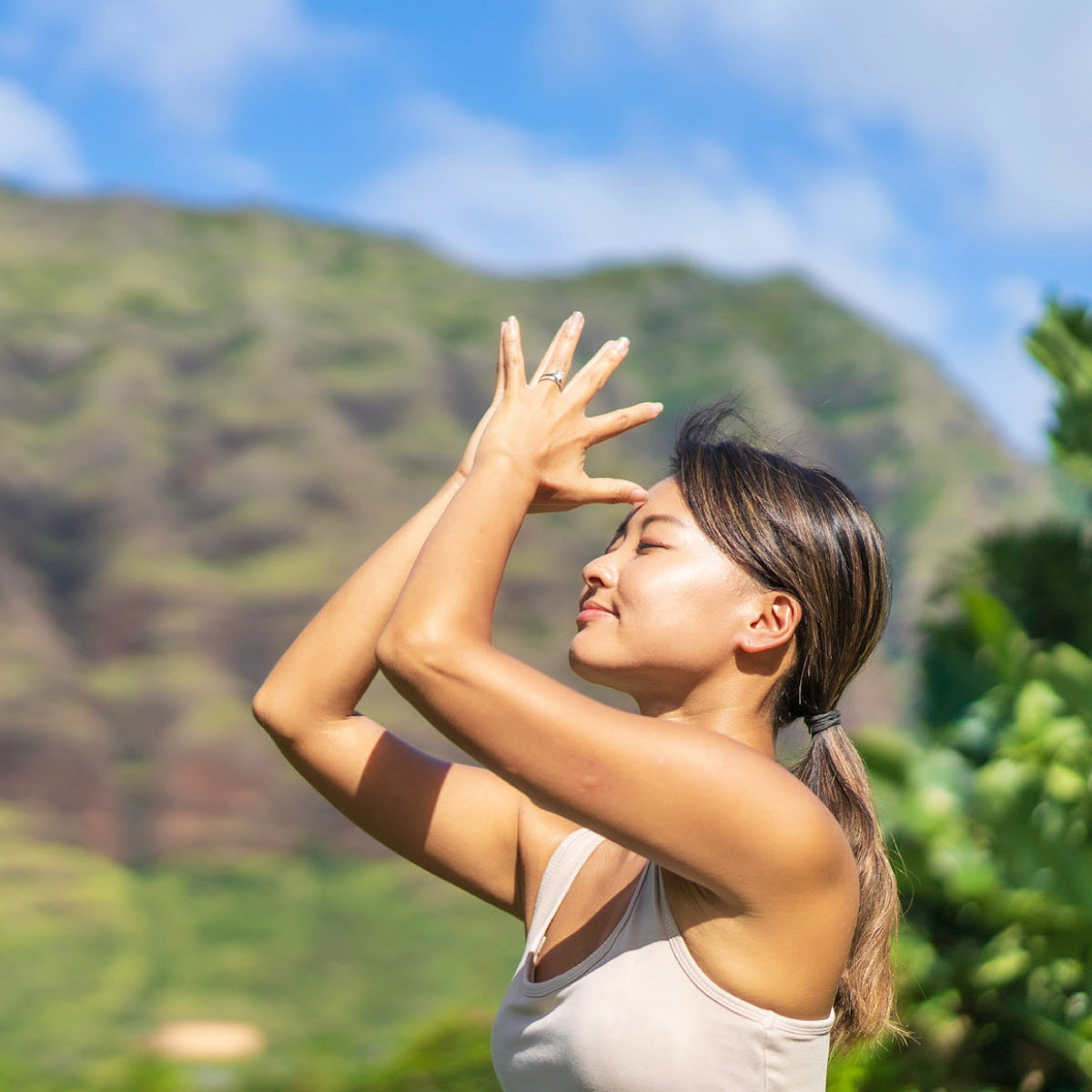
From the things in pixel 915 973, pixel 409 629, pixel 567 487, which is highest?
pixel 567 487

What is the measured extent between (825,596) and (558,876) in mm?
538

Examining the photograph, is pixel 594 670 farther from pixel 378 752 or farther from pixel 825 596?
pixel 378 752

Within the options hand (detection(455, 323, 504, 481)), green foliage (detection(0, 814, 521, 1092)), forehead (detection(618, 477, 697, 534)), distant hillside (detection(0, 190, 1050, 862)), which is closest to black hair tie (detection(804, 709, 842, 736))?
forehead (detection(618, 477, 697, 534))

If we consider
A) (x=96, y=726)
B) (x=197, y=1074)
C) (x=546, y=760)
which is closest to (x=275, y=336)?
(x=96, y=726)

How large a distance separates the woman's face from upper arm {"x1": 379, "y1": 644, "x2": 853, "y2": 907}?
0.19 m

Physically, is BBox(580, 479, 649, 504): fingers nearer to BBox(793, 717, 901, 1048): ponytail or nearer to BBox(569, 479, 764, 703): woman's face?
BBox(569, 479, 764, 703): woman's face

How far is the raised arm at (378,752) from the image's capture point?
6.10 ft

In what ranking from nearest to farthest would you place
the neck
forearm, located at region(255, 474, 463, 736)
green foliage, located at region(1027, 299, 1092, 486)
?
the neck → forearm, located at region(255, 474, 463, 736) → green foliage, located at region(1027, 299, 1092, 486)

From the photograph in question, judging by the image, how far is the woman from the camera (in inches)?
54.7

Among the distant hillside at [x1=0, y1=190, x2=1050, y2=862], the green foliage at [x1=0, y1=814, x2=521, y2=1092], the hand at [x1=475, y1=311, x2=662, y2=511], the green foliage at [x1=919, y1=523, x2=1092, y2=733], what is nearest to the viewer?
the hand at [x1=475, y1=311, x2=662, y2=511]

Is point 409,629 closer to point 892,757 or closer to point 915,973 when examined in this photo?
point 892,757

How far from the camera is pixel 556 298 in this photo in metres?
41.5

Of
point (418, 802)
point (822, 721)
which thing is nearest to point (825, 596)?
point (822, 721)

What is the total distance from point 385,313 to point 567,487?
115ft
